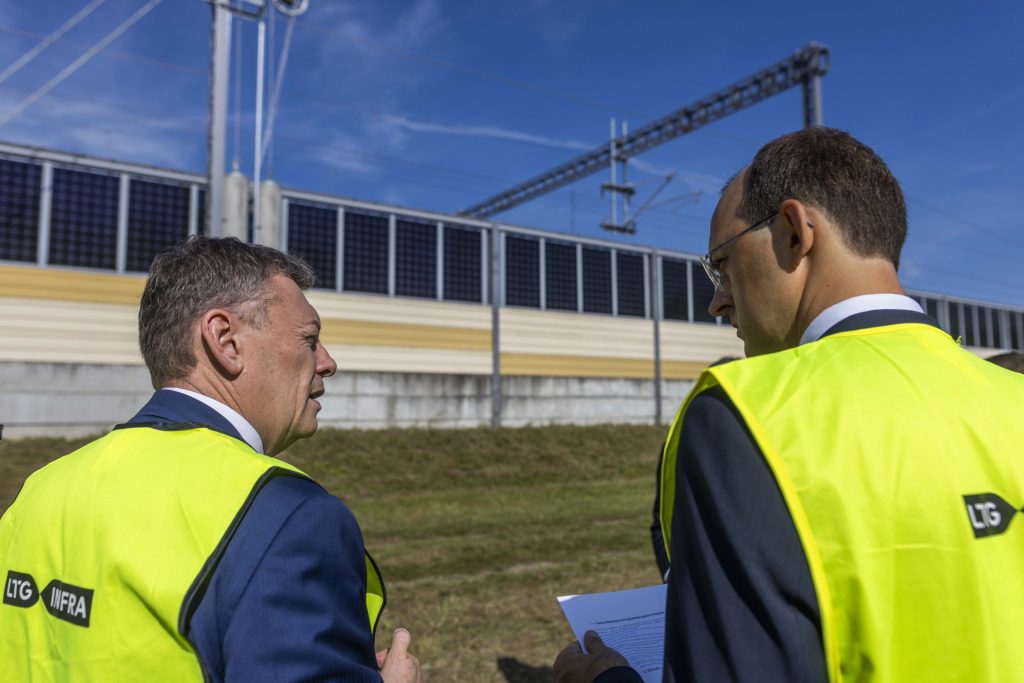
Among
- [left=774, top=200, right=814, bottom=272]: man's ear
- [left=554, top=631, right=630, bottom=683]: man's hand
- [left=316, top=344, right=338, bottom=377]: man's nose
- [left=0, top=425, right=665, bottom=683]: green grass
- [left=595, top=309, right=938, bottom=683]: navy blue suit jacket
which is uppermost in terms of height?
[left=774, top=200, right=814, bottom=272]: man's ear

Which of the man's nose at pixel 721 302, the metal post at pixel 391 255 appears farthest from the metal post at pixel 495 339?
the man's nose at pixel 721 302

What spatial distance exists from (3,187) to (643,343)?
630 inches

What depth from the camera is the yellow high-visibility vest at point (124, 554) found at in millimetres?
1354

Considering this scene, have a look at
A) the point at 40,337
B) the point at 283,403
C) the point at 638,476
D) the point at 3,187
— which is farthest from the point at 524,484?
the point at 283,403

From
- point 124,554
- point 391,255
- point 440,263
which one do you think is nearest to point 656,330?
point 440,263

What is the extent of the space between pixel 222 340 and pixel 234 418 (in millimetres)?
205

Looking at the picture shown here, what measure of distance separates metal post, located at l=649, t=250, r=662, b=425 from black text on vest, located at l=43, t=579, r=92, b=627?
69.1ft

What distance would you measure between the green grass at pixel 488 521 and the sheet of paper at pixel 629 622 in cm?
351

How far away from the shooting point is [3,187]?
43.0 ft

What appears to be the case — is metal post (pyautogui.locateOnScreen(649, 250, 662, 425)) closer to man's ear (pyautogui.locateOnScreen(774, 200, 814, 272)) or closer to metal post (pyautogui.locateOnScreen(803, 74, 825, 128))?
metal post (pyautogui.locateOnScreen(803, 74, 825, 128))

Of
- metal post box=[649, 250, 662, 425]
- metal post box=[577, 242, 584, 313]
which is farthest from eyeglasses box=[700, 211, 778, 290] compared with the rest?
metal post box=[649, 250, 662, 425]

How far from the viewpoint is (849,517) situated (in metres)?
1.07

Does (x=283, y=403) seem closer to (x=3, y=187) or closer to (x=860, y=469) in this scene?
(x=860, y=469)

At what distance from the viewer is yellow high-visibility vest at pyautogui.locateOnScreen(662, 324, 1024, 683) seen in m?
1.07
